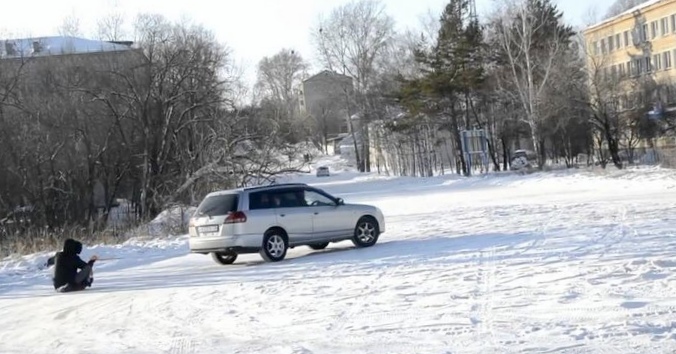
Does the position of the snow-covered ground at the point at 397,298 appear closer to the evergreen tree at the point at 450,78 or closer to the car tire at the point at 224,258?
the car tire at the point at 224,258

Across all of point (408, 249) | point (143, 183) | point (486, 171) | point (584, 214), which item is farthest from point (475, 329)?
point (486, 171)

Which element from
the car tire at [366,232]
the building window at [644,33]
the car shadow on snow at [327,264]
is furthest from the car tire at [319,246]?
the building window at [644,33]

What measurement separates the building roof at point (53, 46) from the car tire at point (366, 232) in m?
34.8

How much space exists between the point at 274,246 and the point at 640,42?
71721mm

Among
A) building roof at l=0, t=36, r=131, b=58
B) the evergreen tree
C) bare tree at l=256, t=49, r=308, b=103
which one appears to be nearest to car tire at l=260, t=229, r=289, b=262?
building roof at l=0, t=36, r=131, b=58

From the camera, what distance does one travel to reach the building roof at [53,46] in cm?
5219

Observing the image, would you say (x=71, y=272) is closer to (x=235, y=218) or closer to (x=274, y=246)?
(x=235, y=218)

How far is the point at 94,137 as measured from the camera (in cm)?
4978

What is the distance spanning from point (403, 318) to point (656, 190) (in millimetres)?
25444

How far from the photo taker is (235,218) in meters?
19.0

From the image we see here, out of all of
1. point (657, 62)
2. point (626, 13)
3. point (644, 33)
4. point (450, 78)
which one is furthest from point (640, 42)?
point (450, 78)

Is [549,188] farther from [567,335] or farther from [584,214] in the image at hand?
[567,335]

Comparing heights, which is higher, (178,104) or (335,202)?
(178,104)

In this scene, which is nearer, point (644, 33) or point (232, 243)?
point (232, 243)
